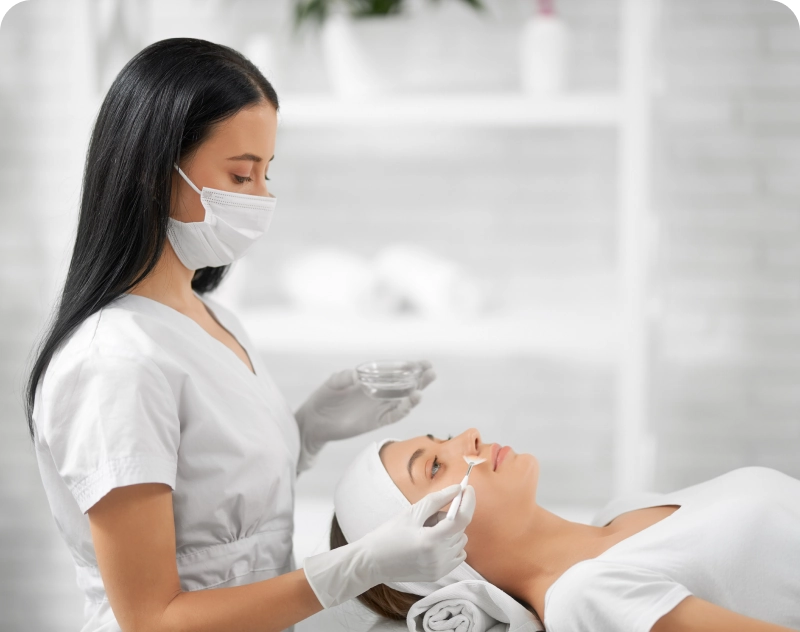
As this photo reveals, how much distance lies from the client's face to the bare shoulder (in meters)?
0.32

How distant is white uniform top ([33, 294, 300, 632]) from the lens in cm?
100

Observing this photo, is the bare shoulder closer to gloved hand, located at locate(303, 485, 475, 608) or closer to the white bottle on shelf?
gloved hand, located at locate(303, 485, 475, 608)

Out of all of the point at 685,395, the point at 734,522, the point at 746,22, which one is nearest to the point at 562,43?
the point at 746,22

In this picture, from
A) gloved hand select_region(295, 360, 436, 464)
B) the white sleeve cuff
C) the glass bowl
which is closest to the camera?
the white sleeve cuff

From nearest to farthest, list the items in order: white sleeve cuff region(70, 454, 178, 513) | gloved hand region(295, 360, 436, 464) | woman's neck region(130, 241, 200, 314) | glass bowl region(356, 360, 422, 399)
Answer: white sleeve cuff region(70, 454, 178, 513), woman's neck region(130, 241, 200, 314), glass bowl region(356, 360, 422, 399), gloved hand region(295, 360, 436, 464)

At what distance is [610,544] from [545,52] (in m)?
1.29

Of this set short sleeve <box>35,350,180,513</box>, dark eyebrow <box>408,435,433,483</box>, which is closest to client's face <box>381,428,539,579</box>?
dark eyebrow <box>408,435,433,483</box>

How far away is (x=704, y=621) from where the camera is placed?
1.01 meters

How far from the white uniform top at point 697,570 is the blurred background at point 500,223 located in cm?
68

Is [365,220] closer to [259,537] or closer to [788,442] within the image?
[259,537]

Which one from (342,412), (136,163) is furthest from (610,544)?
(136,163)

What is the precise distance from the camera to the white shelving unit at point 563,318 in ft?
5.95

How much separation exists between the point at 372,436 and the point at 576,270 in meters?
0.88

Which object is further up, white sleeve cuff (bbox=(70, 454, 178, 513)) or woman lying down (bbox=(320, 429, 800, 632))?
white sleeve cuff (bbox=(70, 454, 178, 513))
